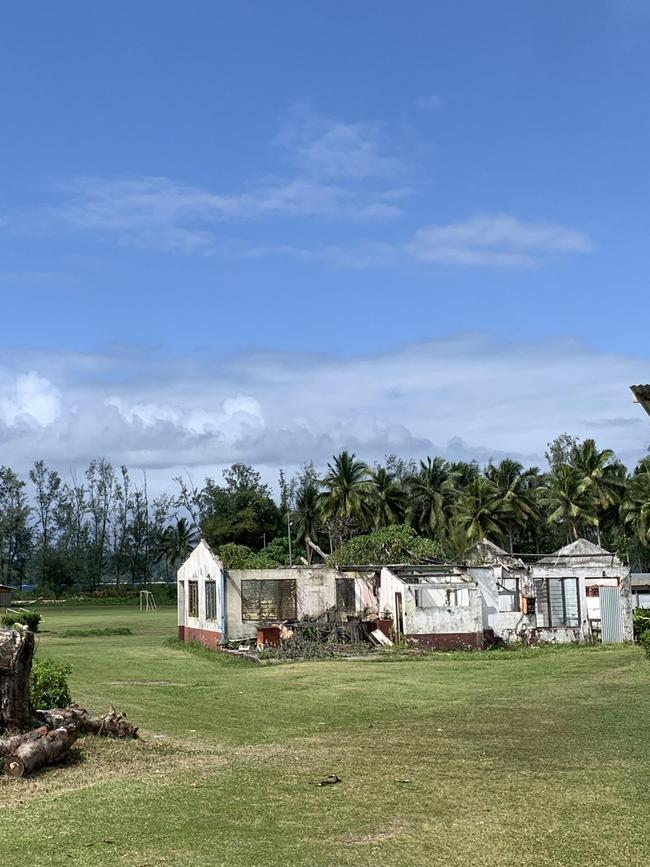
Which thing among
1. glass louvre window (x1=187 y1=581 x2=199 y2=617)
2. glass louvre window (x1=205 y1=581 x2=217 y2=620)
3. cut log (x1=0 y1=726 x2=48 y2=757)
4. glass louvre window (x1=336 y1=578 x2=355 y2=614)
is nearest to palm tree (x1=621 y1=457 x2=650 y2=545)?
glass louvre window (x1=336 y1=578 x2=355 y2=614)

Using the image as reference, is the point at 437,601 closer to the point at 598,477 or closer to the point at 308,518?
the point at 598,477

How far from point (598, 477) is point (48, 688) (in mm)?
57730

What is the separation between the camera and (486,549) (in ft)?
138

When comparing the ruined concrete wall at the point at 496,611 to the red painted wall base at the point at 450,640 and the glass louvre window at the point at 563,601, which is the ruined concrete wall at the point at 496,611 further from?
the red painted wall base at the point at 450,640

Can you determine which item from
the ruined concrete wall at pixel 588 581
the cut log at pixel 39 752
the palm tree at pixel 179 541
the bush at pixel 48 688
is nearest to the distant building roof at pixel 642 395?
the cut log at pixel 39 752

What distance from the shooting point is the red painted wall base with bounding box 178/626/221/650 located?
32.4 m

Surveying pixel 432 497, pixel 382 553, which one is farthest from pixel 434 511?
pixel 382 553

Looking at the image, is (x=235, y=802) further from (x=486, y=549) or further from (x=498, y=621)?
(x=486, y=549)

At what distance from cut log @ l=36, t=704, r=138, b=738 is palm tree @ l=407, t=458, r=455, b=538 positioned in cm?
6089

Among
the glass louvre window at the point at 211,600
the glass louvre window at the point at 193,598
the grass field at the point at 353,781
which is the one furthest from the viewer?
the glass louvre window at the point at 193,598

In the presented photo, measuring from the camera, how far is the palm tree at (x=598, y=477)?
66500 millimetres

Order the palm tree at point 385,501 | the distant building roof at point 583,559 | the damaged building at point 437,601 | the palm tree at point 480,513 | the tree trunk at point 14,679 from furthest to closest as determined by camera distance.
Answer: the palm tree at point 385,501 → the palm tree at point 480,513 → the distant building roof at point 583,559 → the damaged building at point 437,601 → the tree trunk at point 14,679

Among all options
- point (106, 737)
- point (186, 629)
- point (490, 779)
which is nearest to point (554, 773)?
point (490, 779)

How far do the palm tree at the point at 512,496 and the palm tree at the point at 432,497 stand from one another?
4.04 meters
